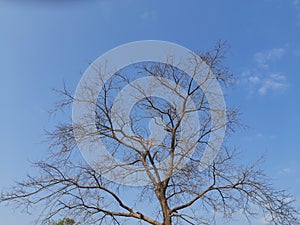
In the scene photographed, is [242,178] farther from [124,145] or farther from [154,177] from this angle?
[124,145]

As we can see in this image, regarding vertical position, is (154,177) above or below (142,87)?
below

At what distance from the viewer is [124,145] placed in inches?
271

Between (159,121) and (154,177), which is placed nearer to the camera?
(154,177)

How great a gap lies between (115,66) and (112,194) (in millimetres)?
2474

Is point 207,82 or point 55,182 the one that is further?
point 207,82

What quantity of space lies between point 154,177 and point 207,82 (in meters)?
2.18

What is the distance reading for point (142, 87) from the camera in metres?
7.05

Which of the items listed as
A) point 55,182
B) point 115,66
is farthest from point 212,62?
point 55,182

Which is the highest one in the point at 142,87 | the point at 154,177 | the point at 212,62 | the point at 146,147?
the point at 212,62

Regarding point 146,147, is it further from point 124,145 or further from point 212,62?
point 212,62

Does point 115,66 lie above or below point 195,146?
above

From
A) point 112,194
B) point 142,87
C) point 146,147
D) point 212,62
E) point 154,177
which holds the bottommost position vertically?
point 112,194

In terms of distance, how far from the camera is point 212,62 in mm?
7082

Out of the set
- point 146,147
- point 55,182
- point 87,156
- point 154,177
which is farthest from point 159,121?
point 55,182
